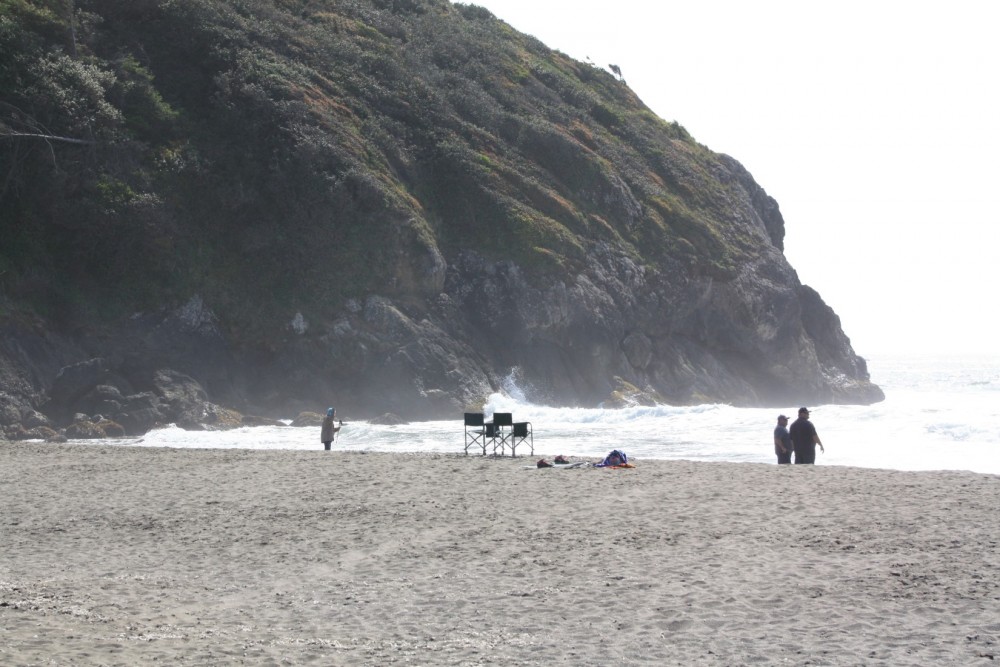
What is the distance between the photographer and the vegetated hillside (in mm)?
34250

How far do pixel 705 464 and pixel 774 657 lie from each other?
1115 centimetres

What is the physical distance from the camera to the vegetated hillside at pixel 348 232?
112 ft

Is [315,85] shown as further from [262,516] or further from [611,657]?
[611,657]

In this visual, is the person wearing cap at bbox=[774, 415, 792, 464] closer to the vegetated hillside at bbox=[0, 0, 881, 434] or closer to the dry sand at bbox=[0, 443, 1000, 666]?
the dry sand at bbox=[0, 443, 1000, 666]

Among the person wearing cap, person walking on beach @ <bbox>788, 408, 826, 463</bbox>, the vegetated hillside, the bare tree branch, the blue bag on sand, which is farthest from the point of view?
the vegetated hillside

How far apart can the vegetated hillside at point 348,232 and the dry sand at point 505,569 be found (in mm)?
19042

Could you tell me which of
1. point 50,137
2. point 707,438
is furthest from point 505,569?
point 50,137

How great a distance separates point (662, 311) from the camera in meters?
46.8

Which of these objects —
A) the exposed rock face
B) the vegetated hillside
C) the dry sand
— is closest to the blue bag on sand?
the dry sand

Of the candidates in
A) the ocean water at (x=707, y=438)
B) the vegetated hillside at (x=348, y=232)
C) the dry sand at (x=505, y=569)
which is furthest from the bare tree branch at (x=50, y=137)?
the dry sand at (x=505, y=569)

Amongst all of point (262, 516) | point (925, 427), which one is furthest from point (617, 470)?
point (925, 427)

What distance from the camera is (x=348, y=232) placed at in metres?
39.2

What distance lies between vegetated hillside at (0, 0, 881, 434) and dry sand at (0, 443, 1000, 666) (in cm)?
1904

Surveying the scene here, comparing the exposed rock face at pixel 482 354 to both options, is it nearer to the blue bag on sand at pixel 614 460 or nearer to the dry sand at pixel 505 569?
the dry sand at pixel 505 569
